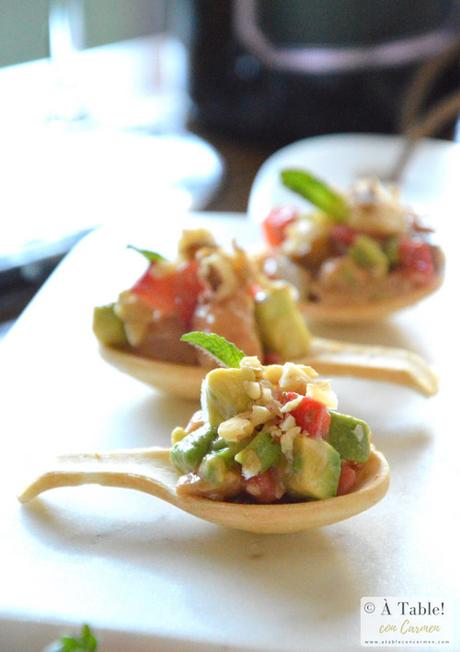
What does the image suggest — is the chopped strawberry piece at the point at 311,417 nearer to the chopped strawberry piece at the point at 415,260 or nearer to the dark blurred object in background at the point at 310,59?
the chopped strawberry piece at the point at 415,260

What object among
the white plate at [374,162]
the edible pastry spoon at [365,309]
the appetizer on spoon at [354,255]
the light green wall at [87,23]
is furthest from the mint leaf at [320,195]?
the light green wall at [87,23]

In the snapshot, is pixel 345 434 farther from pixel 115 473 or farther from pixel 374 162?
pixel 374 162

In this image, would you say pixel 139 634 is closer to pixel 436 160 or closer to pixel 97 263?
pixel 97 263

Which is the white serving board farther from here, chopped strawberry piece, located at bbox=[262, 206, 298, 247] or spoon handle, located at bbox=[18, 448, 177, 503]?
chopped strawberry piece, located at bbox=[262, 206, 298, 247]

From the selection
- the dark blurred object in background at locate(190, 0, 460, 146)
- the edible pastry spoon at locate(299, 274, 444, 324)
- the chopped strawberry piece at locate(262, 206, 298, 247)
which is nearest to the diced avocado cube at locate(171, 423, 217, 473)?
the edible pastry spoon at locate(299, 274, 444, 324)

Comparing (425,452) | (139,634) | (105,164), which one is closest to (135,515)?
(139,634)

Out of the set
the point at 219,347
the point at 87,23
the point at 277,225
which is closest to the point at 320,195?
the point at 277,225
